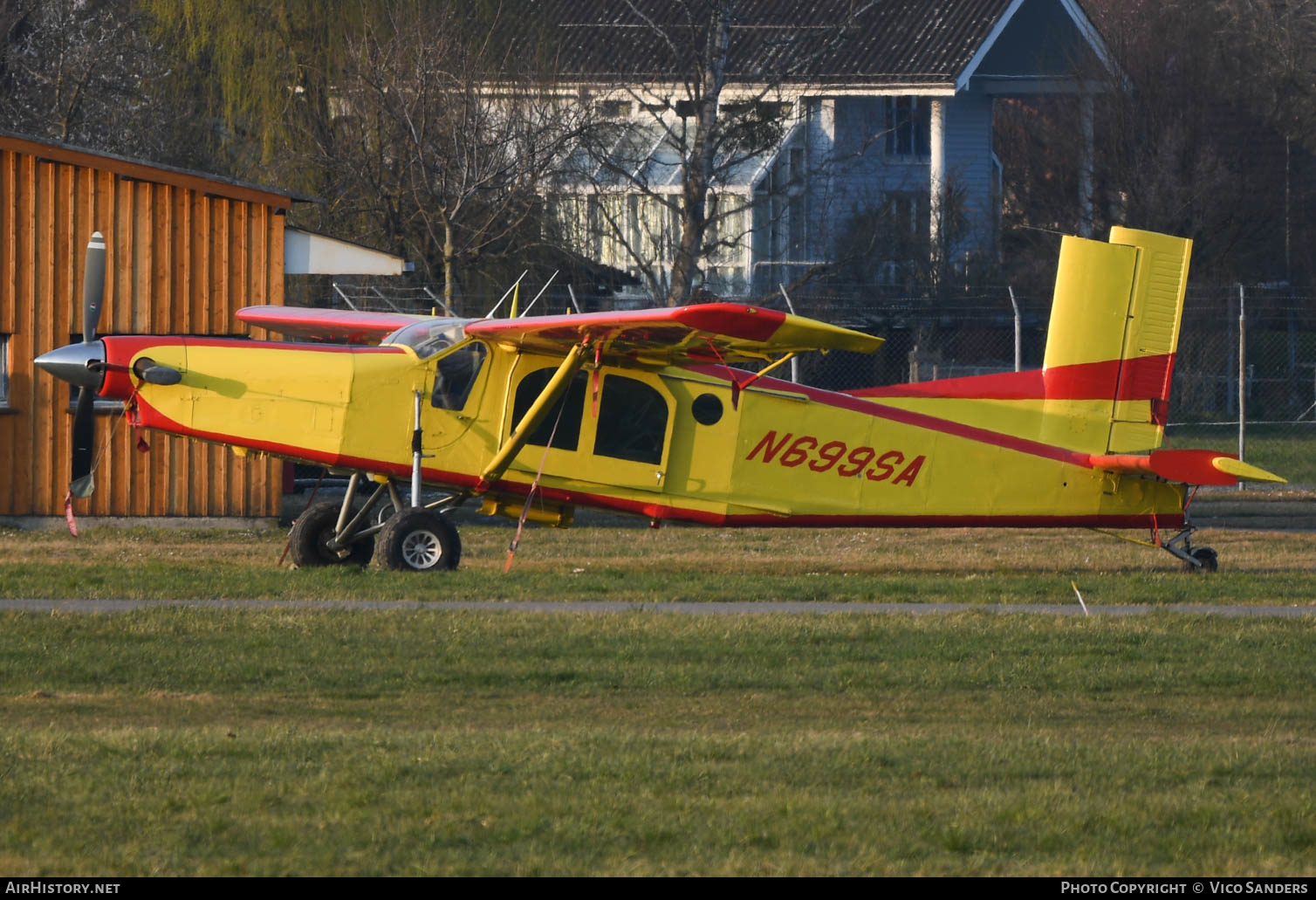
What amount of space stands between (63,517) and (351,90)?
10.1m

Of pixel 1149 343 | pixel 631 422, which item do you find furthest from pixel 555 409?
pixel 1149 343

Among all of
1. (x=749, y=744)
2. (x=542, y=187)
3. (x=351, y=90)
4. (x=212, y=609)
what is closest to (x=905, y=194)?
(x=542, y=187)

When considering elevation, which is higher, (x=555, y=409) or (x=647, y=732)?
(x=555, y=409)

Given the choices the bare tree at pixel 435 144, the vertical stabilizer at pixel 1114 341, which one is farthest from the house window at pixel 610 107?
the vertical stabilizer at pixel 1114 341

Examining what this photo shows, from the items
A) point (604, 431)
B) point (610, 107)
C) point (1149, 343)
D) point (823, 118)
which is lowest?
point (604, 431)

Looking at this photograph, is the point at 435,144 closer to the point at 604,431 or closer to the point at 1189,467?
the point at 604,431

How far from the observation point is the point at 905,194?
35.9 m

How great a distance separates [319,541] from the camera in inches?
562

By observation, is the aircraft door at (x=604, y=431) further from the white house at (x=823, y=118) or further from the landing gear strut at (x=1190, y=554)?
the white house at (x=823, y=118)

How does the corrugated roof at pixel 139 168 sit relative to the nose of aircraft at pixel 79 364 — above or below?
above

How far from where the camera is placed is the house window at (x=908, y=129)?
1503 inches

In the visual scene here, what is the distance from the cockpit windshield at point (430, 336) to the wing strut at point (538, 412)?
2.98ft

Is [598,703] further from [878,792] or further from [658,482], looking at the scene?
[658,482]

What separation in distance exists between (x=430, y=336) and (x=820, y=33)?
1777cm
